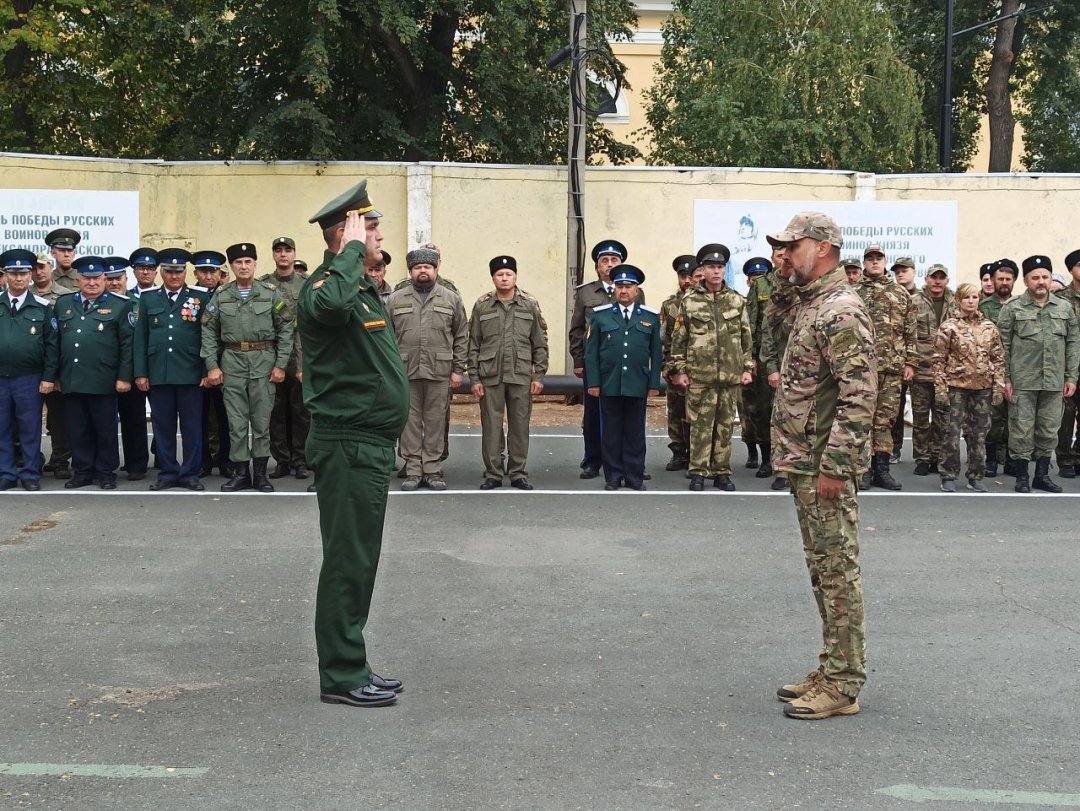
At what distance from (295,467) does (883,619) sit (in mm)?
6644

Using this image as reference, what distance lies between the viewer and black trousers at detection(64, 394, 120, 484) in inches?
477

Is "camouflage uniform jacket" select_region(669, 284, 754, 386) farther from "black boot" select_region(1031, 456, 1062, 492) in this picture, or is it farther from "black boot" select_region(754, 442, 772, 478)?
"black boot" select_region(1031, 456, 1062, 492)

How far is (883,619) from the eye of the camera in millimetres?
7621

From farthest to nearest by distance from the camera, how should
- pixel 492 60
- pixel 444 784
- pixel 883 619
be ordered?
pixel 492 60 → pixel 883 619 → pixel 444 784

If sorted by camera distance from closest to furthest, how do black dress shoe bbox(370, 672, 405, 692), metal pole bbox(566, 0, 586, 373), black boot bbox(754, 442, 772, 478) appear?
black dress shoe bbox(370, 672, 405, 692)
black boot bbox(754, 442, 772, 478)
metal pole bbox(566, 0, 586, 373)

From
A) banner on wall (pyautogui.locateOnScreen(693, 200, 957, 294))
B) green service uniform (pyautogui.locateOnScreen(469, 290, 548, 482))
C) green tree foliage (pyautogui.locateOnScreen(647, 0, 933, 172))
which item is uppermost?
green tree foliage (pyautogui.locateOnScreen(647, 0, 933, 172))

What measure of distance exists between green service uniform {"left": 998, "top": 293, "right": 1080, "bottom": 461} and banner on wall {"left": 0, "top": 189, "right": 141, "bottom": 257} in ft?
33.6

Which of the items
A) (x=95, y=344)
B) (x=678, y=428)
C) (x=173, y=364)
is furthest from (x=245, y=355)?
(x=678, y=428)

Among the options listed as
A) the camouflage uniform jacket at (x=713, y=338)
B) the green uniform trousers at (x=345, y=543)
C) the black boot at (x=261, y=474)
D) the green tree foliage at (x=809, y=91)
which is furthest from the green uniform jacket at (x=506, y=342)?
→ the green tree foliage at (x=809, y=91)

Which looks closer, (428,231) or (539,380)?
(539,380)

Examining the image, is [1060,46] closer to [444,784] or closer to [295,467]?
[295,467]

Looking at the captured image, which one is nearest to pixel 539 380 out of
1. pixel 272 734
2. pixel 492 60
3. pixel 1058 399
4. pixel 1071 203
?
pixel 1058 399

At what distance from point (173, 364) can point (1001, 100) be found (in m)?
26.0

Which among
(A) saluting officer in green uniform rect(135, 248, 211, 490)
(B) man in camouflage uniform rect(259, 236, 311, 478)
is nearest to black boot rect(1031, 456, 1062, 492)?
(B) man in camouflage uniform rect(259, 236, 311, 478)
